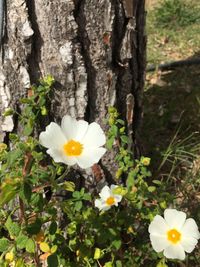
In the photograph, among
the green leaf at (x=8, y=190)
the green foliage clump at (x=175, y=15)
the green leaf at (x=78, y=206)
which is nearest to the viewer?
the green leaf at (x=8, y=190)

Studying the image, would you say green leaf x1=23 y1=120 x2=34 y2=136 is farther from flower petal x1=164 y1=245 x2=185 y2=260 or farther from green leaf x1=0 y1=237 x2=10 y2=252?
flower petal x1=164 y1=245 x2=185 y2=260

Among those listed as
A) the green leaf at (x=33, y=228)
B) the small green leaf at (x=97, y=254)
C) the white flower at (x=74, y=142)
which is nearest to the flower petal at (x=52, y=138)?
the white flower at (x=74, y=142)

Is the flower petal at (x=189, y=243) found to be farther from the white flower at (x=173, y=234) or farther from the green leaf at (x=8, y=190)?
the green leaf at (x=8, y=190)

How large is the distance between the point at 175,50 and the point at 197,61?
0.96 ft

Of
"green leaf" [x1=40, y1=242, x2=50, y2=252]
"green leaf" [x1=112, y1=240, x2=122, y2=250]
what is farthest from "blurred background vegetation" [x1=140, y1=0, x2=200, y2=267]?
"green leaf" [x1=40, y1=242, x2=50, y2=252]

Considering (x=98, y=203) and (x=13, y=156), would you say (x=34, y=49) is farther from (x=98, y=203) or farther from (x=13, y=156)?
(x=98, y=203)

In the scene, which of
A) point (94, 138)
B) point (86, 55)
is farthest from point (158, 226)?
point (86, 55)

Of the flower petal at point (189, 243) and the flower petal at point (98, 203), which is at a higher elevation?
the flower petal at point (98, 203)

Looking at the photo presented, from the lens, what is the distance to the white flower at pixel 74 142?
4.15ft

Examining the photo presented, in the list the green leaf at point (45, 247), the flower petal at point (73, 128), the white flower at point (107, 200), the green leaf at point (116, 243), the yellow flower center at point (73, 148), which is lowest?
the green leaf at point (116, 243)

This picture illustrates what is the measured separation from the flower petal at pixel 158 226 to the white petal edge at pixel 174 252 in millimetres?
57

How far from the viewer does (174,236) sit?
1.56 metres

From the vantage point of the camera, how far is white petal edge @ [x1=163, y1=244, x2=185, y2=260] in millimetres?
1467

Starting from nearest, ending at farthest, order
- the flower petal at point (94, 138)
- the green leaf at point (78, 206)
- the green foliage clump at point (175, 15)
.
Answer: the flower petal at point (94, 138) < the green leaf at point (78, 206) < the green foliage clump at point (175, 15)
